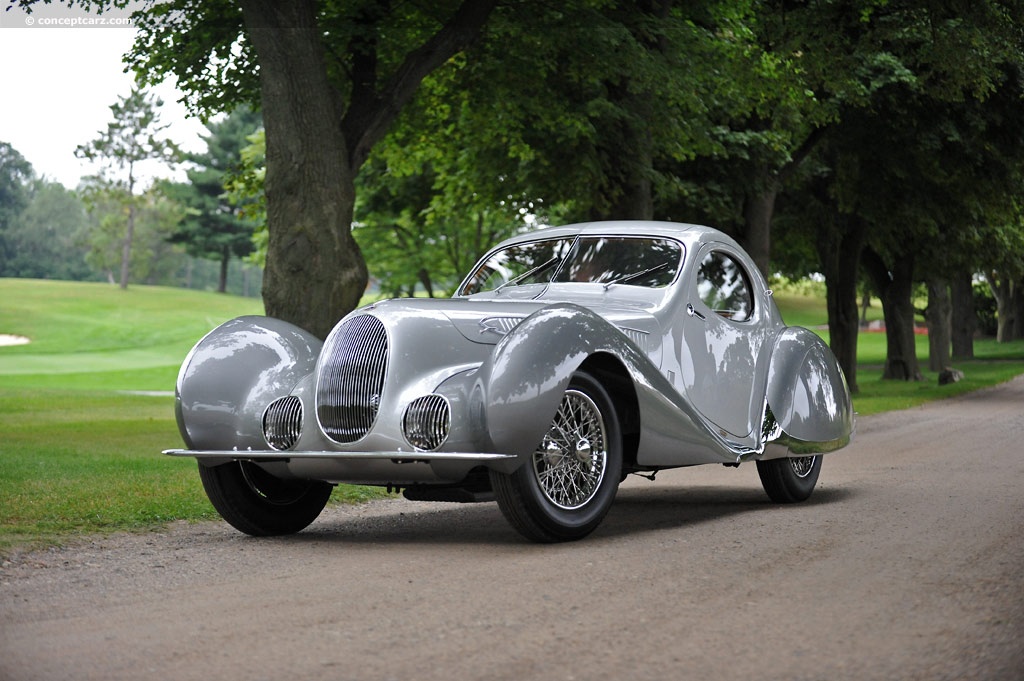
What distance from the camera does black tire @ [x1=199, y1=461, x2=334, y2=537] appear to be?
8039 millimetres

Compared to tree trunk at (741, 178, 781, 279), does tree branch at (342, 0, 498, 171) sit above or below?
above

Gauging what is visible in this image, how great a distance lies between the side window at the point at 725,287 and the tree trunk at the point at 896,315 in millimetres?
26535

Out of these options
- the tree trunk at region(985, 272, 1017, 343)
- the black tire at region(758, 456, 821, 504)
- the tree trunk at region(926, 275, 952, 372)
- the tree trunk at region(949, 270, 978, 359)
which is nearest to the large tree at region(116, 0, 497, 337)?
the black tire at region(758, 456, 821, 504)

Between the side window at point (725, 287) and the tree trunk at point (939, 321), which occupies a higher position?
the side window at point (725, 287)

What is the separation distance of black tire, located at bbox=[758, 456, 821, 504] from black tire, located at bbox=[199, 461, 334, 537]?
333cm

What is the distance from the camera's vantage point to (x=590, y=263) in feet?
29.6

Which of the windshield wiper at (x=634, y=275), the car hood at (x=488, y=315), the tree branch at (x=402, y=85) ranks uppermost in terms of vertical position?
the tree branch at (x=402, y=85)

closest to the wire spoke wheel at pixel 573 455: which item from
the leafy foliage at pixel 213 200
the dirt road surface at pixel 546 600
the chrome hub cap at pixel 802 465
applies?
the dirt road surface at pixel 546 600

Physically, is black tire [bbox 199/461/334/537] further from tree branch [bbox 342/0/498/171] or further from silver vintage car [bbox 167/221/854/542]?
tree branch [bbox 342/0/498/171]

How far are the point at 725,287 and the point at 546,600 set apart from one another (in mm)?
4400

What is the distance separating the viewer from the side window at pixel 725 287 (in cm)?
909

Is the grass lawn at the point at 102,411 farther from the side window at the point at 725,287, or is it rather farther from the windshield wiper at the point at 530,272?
the side window at the point at 725,287

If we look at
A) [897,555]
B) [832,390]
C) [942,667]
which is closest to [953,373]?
[832,390]

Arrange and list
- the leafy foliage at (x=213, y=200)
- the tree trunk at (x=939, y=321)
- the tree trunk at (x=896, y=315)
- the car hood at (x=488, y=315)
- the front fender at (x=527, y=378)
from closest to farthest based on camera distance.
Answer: the front fender at (x=527, y=378), the car hood at (x=488, y=315), the tree trunk at (x=896, y=315), the tree trunk at (x=939, y=321), the leafy foliage at (x=213, y=200)
